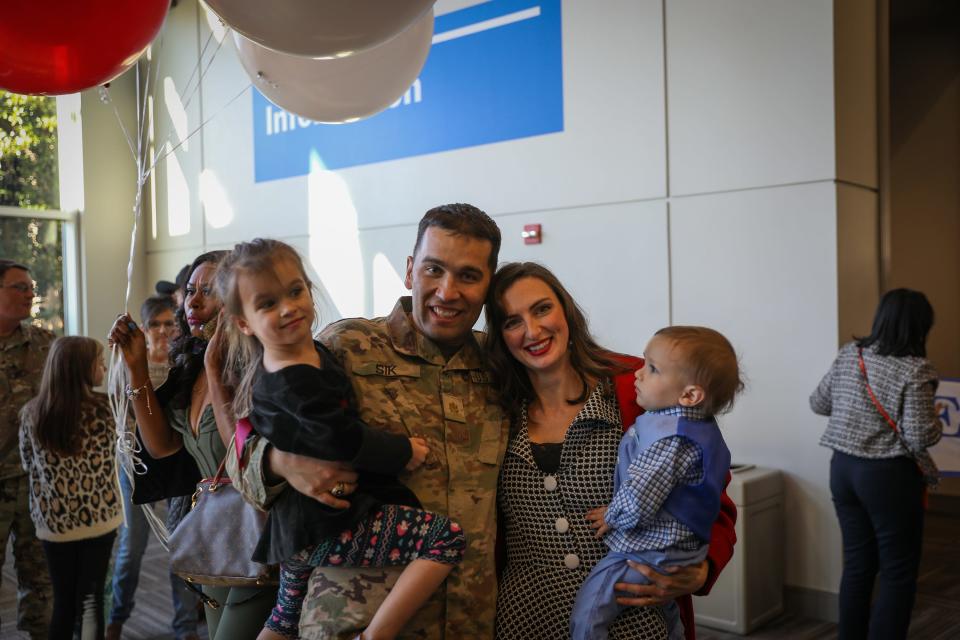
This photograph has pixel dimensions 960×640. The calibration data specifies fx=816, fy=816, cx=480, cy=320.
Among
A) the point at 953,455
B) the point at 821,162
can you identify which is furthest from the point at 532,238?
the point at 953,455

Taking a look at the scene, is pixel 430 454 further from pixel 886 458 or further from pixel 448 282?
pixel 886 458

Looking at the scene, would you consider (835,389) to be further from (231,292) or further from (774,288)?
(231,292)

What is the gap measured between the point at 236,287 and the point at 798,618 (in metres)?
3.73

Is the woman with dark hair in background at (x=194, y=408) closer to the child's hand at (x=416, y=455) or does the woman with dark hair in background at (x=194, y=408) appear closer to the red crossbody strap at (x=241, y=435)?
the red crossbody strap at (x=241, y=435)

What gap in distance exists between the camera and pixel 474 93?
5.57 meters

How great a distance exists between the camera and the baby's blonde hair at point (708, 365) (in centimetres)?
176

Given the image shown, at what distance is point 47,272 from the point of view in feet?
25.7

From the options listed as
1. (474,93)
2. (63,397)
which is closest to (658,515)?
(63,397)

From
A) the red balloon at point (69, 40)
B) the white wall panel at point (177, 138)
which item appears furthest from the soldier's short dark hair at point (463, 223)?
the white wall panel at point (177, 138)

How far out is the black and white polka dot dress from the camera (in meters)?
1.74

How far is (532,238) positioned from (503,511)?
3.55 m

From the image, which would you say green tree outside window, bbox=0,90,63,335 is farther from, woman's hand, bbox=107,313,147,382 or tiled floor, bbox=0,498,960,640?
woman's hand, bbox=107,313,147,382

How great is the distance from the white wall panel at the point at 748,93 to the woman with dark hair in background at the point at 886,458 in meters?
0.99

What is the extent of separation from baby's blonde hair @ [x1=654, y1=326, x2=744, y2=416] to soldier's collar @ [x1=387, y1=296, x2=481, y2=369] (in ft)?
1.47
